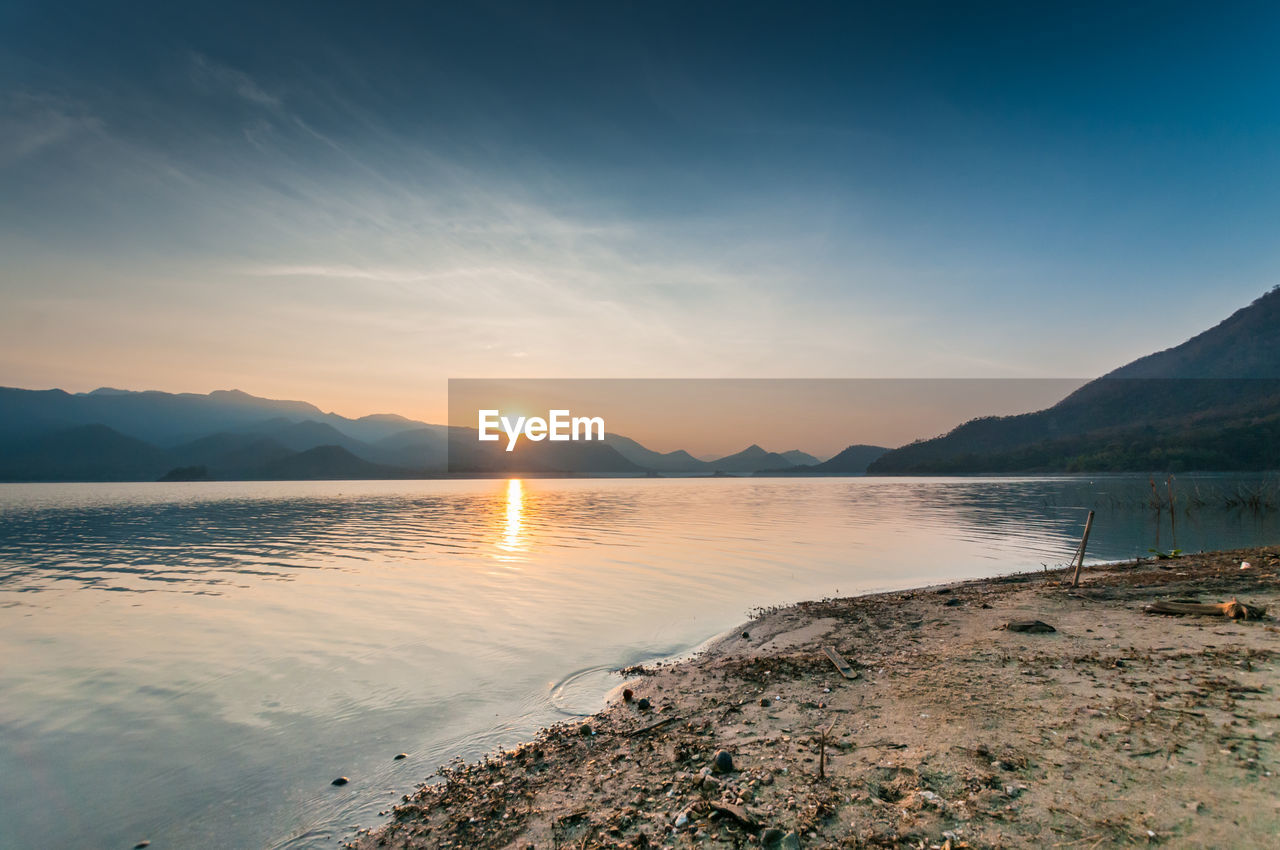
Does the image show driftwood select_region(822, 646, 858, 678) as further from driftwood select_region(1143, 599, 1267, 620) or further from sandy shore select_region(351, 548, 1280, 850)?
driftwood select_region(1143, 599, 1267, 620)

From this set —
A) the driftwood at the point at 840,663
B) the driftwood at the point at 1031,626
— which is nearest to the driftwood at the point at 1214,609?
the driftwood at the point at 1031,626

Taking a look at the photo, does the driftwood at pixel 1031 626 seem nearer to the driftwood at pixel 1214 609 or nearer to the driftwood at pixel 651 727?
the driftwood at pixel 1214 609

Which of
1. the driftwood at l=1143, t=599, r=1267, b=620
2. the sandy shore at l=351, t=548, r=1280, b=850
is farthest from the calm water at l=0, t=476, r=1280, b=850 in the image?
the driftwood at l=1143, t=599, r=1267, b=620

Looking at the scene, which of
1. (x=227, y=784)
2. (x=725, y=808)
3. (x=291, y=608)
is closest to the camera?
(x=725, y=808)

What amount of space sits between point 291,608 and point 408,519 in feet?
123

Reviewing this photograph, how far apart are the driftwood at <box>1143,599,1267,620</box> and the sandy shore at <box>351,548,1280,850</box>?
322mm

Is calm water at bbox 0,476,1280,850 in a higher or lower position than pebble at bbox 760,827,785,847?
lower

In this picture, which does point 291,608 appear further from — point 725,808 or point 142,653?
point 725,808

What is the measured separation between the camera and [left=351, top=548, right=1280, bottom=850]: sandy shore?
5.47 metres

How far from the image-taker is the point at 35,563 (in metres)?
28.9

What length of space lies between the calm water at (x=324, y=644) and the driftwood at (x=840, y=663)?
429 centimetres

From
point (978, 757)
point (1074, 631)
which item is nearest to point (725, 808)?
point (978, 757)

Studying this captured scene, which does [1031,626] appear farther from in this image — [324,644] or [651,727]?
[324,644]

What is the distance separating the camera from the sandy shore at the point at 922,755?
5.47 meters
